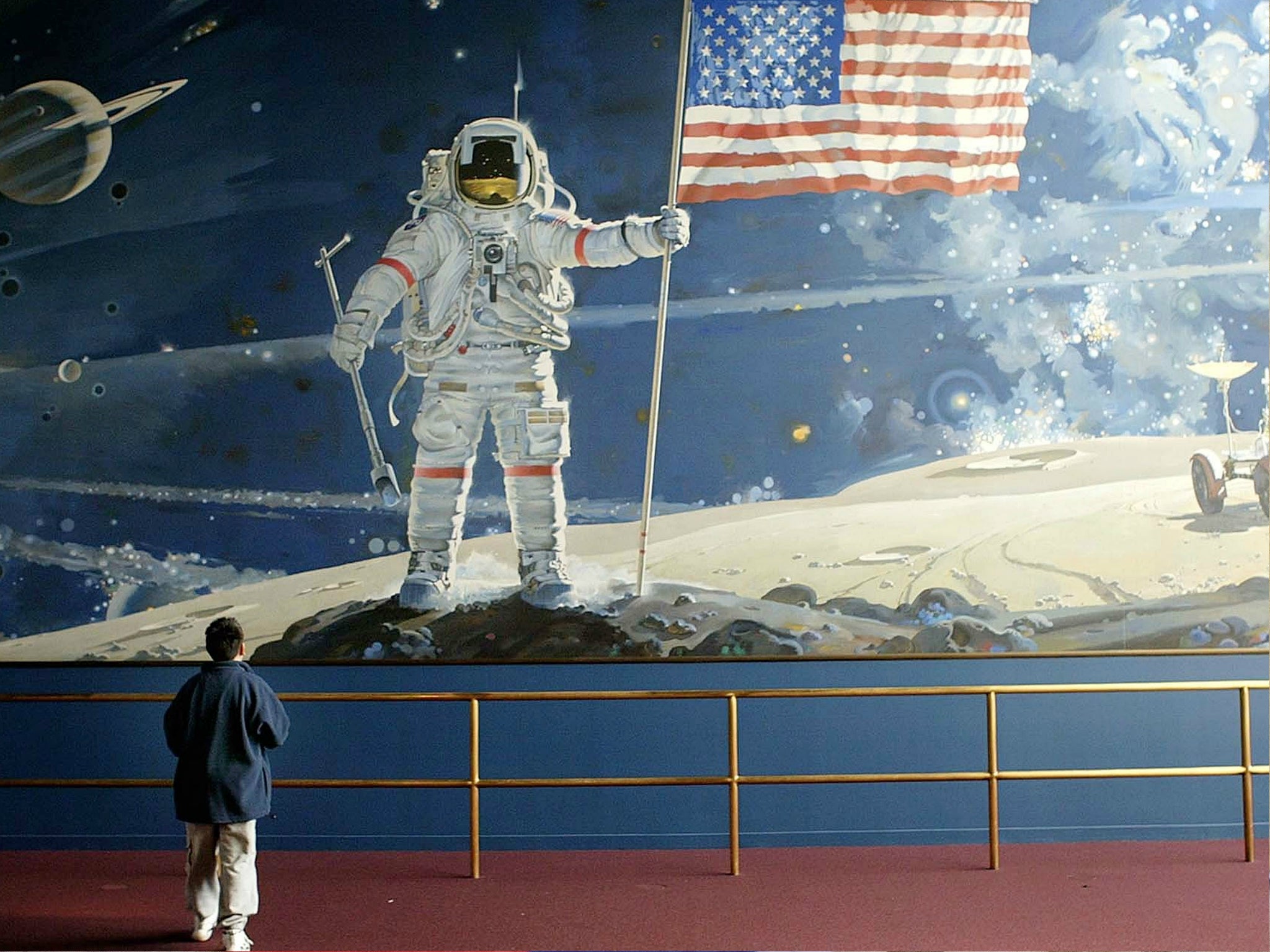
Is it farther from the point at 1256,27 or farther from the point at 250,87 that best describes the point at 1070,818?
the point at 250,87

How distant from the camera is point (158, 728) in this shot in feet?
21.2

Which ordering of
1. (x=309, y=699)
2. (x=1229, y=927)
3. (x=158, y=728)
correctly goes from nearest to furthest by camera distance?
(x=1229, y=927) → (x=309, y=699) → (x=158, y=728)

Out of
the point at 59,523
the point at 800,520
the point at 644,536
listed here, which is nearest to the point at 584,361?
the point at 644,536

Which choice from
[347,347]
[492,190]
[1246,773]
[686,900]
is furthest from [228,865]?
[1246,773]

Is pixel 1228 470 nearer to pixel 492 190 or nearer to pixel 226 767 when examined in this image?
pixel 492 190

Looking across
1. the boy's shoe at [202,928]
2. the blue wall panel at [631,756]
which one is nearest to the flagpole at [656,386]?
the blue wall panel at [631,756]

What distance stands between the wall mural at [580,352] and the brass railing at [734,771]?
0.45 metres

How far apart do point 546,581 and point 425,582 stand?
0.59 meters

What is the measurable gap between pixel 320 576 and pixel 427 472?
736 millimetres

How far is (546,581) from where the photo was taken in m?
6.47

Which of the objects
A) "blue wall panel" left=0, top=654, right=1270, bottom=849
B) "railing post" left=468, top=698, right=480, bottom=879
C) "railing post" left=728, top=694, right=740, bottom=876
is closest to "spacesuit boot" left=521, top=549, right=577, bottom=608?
"blue wall panel" left=0, top=654, right=1270, bottom=849

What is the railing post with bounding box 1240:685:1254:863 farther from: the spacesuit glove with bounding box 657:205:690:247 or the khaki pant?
the khaki pant

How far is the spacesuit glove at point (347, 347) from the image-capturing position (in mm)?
6488

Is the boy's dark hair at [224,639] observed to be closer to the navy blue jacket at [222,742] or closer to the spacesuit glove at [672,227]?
the navy blue jacket at [222,742]
